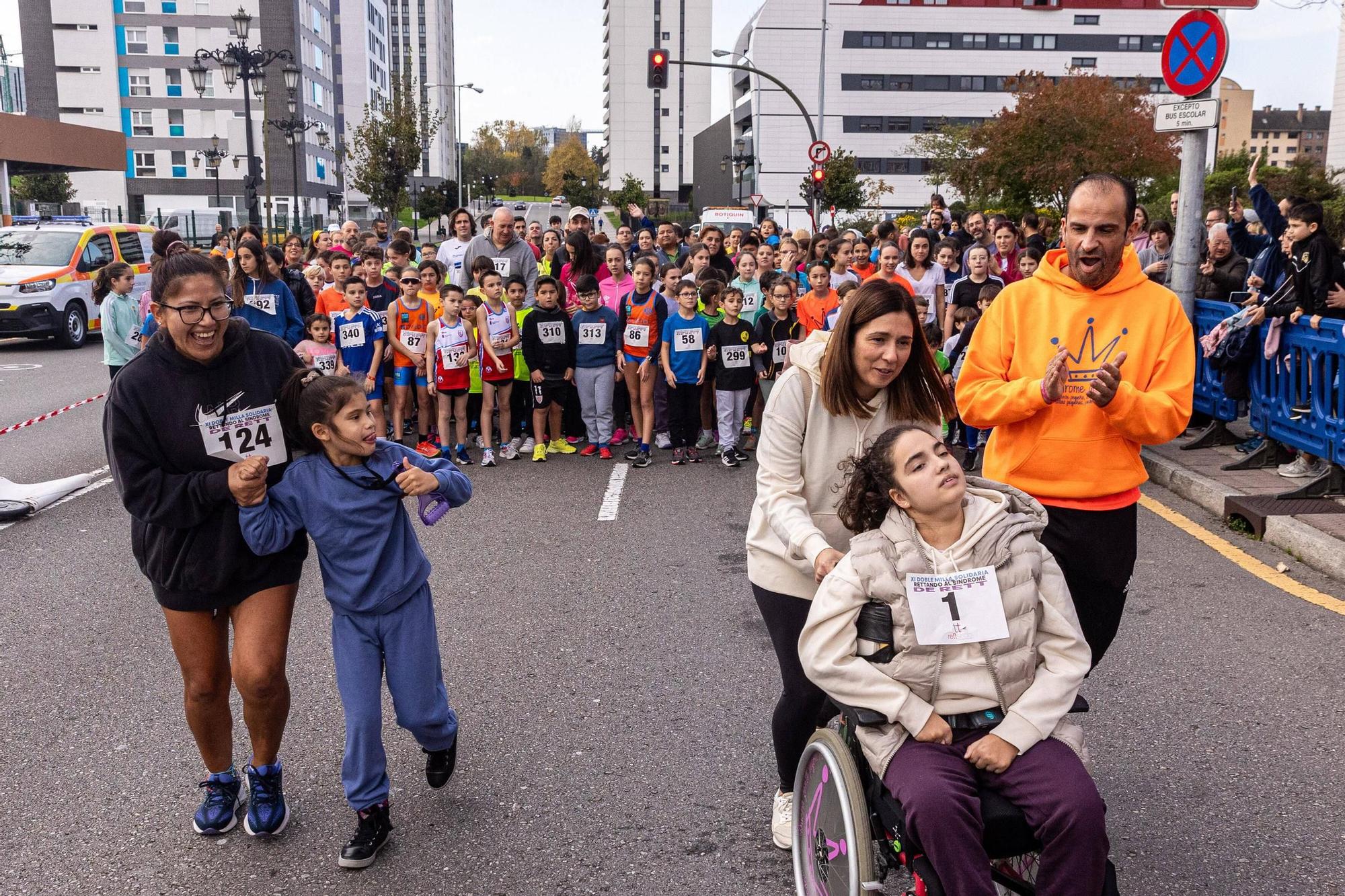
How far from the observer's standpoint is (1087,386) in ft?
10.8

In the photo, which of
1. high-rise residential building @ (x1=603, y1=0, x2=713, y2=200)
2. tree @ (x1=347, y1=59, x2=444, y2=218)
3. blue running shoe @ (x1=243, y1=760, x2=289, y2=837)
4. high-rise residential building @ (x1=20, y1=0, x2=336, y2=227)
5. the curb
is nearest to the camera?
blue running shoe @ (x1=243, y1=760, x2=289, y2=837)

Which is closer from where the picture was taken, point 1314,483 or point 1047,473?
point 1047,473

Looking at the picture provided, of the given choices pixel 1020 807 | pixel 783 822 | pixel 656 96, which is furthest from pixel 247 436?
pixel 656 96

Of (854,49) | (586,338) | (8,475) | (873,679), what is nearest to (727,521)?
(586,338)

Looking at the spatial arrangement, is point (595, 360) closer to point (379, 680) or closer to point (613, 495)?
point (613, 495)

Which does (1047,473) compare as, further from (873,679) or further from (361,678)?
(361,678)

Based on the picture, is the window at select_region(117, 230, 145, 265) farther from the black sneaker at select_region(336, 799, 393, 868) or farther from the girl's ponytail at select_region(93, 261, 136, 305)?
the black sneaker at select_region(336, 799, 393, 868)

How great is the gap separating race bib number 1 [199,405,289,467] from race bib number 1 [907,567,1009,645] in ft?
6.73

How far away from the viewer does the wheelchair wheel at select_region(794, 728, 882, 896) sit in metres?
2.72

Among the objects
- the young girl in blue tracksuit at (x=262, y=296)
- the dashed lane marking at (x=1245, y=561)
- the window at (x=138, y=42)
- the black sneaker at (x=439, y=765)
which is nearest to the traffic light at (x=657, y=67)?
the young girl in blue tracksuit at (x=262, y=296)

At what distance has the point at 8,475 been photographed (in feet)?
32.0

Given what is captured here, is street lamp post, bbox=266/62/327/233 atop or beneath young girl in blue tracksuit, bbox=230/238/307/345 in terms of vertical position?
atop

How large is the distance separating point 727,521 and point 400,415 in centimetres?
439

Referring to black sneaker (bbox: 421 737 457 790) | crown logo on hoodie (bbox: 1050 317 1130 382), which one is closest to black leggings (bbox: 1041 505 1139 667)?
crown logo on hoodie (bbox: 1050 317 1130 382)
